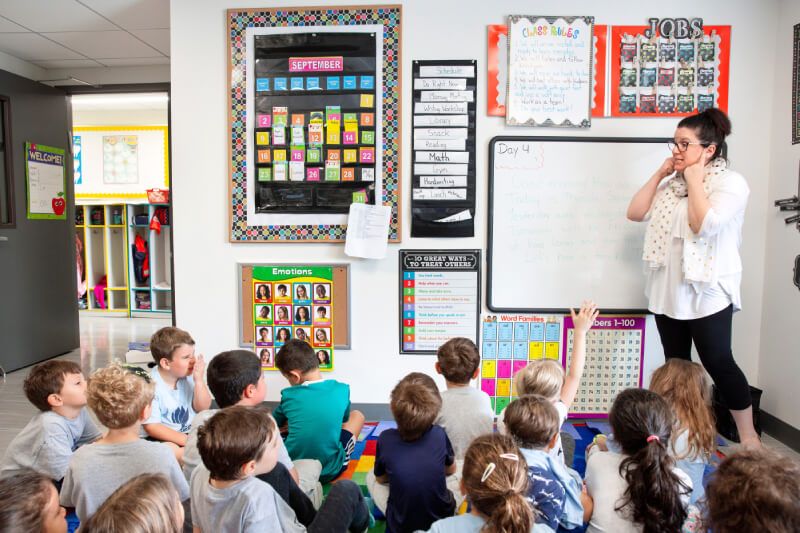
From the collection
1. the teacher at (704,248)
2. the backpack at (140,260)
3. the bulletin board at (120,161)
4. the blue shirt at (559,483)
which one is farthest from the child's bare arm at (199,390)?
the bulletin board at (120,161)

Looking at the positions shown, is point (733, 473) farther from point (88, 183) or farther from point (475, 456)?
point (88, 183)

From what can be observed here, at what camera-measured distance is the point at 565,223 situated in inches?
108

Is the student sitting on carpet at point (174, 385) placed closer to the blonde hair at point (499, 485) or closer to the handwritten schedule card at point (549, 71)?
the blonde hair at point (499, 485)

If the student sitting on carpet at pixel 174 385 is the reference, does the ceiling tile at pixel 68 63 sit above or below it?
above

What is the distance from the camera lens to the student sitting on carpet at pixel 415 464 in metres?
1.46

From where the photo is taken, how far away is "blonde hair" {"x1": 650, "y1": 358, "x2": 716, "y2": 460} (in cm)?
164

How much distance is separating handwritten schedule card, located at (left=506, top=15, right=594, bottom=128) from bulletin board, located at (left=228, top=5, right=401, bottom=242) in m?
0.65

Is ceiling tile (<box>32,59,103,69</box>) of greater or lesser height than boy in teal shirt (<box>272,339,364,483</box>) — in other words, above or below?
above

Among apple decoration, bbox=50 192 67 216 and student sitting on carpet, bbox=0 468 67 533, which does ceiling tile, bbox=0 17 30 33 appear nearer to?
apple decoration, bbox=50 192 67 216

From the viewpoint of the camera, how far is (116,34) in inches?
136

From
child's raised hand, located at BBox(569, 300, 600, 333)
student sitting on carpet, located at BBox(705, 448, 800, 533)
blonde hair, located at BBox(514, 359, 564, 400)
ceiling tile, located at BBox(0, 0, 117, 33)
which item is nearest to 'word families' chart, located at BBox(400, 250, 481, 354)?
child's raised hand, located at BBox(569, 300, 600, 333)

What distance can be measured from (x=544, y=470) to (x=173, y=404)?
1634 millimetres

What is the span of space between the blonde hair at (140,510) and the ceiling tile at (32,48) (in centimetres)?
392

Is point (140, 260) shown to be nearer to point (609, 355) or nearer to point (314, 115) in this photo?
point (314, 115)
